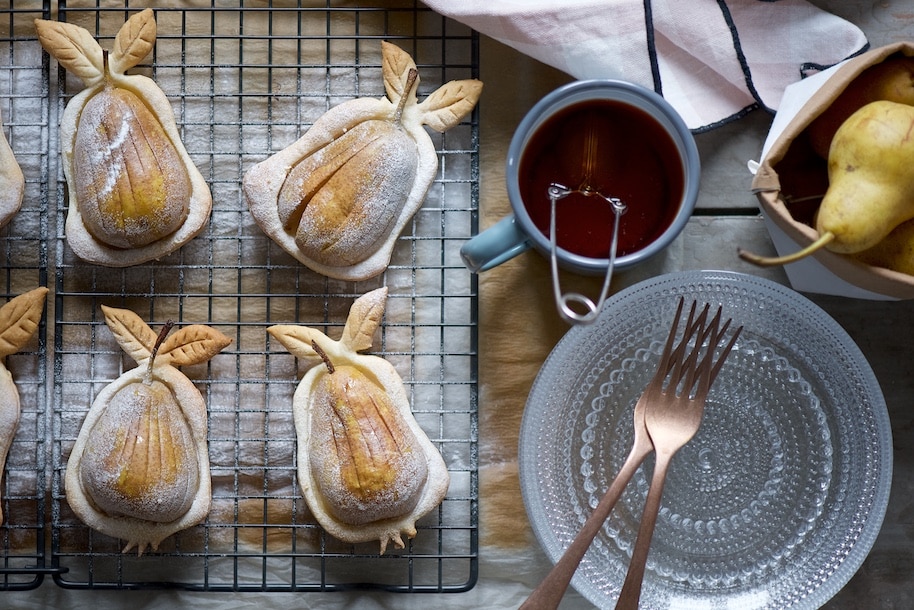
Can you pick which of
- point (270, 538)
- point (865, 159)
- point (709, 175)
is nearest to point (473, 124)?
point (709, 175)

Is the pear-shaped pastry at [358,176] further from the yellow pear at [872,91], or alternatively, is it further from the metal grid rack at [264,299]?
the yellow pear at [872,91]

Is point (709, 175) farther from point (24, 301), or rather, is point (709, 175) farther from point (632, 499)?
point (24, 301)

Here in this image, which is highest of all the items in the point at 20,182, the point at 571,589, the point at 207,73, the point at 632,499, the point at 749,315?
the point at 207,73

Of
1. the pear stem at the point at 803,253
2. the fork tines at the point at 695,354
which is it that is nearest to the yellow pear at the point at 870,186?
the pear stem at the point at 803,253

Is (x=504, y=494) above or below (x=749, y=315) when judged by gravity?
below

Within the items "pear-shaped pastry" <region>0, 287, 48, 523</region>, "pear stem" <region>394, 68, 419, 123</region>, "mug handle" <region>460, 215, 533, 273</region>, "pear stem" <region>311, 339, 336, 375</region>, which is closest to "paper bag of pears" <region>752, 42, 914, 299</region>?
"mug handle" <region>460, 215, 533, 273</region>

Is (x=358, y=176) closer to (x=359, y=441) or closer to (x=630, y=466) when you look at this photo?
(x=359, y=441)

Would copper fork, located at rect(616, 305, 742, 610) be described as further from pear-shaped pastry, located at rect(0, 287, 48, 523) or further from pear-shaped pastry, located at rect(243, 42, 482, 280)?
pear-shaped pastry, located at rect(0, 287, 48, 523)
